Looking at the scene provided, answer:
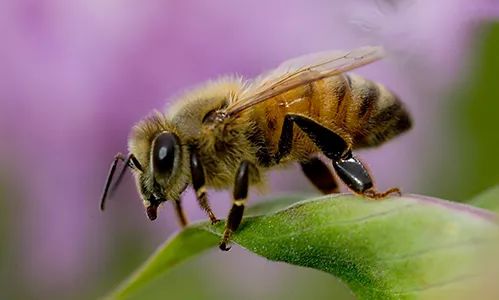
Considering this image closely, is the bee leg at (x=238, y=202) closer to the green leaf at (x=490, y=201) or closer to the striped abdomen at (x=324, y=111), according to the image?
the striped abdomen at (x=324, y=111)

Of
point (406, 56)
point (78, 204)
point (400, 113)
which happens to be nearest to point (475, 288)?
point (400, 113)

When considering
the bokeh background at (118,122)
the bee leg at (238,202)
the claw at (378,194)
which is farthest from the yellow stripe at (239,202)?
the bokeh background at (118,122)

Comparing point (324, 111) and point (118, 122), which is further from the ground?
point (324, 111)

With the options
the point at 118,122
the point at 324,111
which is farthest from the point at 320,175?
the point at 118,122

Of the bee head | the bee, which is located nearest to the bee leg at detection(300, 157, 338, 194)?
the bee

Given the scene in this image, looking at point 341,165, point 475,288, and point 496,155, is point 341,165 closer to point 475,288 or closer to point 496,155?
point 475,288

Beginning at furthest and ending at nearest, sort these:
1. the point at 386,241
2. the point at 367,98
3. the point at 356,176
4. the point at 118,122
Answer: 1. the point at 118,122
2. the point at 367,98
3. the point at 356,176
4. the point at 386,241

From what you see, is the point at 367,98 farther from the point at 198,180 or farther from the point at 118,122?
the point at 118,122
